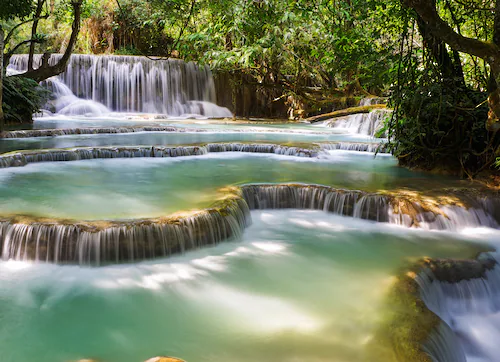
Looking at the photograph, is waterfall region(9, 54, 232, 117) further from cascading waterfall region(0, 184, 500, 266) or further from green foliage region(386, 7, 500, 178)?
cascading waterfall region(0, 184, 500, 266)

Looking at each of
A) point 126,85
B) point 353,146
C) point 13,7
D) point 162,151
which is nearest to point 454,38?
point 353,146

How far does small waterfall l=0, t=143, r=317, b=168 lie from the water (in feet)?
13.3

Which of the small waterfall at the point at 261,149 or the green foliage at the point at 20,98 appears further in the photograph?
the green foliage at the point at 20,98

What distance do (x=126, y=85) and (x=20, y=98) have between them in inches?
247

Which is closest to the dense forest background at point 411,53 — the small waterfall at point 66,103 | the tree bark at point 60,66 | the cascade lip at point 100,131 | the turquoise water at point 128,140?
the tree bark at point 60,66

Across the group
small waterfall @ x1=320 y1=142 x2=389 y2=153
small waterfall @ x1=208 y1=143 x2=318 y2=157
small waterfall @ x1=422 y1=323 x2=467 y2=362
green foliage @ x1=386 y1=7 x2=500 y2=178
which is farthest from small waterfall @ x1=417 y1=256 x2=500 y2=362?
small waterfall @ x1=320 y1=142 x2=389 y2=153

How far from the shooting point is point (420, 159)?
766 cm

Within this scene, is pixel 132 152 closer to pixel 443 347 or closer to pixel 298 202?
pixel 298 202

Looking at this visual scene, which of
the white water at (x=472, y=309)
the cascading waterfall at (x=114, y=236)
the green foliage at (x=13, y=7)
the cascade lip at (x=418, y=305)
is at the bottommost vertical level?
the white water at (x=472, y=309)

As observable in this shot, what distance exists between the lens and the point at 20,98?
13.2m

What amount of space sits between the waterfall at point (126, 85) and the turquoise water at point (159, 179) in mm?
10236

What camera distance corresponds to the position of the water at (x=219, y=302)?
2801 millimetres

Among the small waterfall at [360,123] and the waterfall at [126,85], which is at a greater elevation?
the waterfall at [126,85]

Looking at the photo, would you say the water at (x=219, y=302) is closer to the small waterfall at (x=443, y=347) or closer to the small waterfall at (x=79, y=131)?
the small waterfall at (x=443, y=347)
